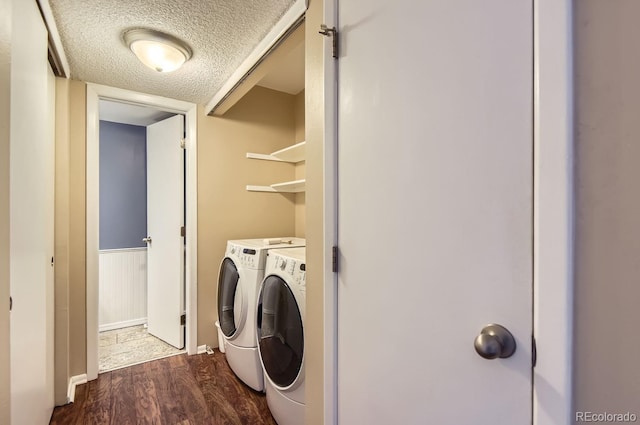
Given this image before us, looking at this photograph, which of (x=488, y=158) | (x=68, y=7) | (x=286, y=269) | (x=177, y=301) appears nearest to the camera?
(x=488, y=158)

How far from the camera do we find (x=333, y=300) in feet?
3.57

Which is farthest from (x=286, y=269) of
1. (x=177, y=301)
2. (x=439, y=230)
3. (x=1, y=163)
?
(x=177, y=301)

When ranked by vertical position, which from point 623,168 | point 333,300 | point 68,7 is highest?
point 68,7

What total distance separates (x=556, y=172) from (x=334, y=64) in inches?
33.1

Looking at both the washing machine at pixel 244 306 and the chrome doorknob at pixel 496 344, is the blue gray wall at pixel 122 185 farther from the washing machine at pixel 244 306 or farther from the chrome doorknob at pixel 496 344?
the chrome doorknob at pixel 496 344

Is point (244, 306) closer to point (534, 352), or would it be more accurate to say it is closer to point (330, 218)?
point (330, 218)

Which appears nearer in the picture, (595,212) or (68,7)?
(595,212)

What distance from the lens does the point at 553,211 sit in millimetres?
539

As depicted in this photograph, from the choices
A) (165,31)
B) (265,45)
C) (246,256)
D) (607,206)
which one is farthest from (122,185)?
(607,206)

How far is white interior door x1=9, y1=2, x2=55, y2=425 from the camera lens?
0.98 meters

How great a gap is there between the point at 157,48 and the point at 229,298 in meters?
1.72

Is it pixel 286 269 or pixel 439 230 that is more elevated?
pixel 439 230

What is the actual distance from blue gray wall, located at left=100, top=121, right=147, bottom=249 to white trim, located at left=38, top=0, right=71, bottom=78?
1.44m

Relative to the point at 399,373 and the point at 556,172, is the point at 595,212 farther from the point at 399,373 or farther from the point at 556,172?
the point at 399,373
